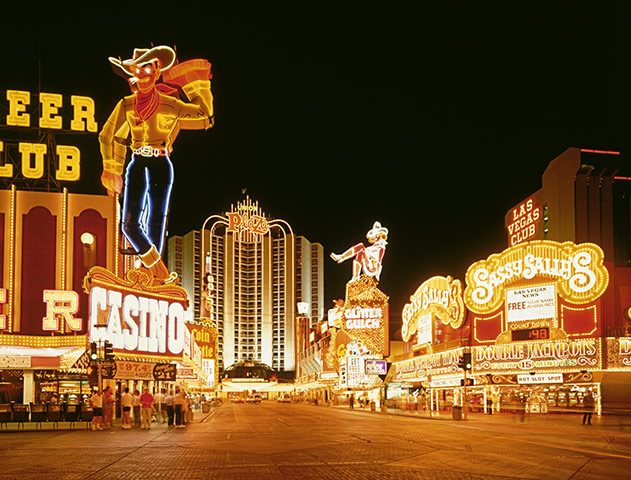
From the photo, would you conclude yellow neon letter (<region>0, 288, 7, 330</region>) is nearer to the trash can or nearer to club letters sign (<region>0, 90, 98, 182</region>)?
club letters sign (<region>0, 90, 98, 182</region>)

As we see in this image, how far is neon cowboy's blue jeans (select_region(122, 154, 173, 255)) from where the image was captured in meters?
48.2

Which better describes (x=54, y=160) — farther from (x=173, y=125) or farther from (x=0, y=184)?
(x=173, y=125)

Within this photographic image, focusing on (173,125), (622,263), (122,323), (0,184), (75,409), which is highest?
(173,125)

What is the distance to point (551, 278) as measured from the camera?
152 ft

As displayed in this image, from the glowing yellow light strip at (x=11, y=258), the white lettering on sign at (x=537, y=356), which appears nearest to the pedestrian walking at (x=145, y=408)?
the glowing yellow light strip at (x=11, y=258)

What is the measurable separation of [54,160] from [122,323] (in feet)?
37.6

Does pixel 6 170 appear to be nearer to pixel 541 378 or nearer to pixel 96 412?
pixel 96 412

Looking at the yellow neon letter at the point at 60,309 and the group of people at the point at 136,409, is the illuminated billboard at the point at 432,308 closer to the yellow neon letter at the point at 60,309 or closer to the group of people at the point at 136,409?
the group of people at the point at 136,409

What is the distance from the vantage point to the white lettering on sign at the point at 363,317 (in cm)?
7875

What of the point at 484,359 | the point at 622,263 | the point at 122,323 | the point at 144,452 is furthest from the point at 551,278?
the point at 144,452

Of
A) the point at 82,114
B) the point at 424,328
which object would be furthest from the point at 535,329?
the point at 82,114

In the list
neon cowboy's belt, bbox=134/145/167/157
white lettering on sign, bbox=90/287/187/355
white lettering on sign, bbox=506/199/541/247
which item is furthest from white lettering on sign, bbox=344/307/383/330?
white lettering on sign, bbox=90/287/187/355

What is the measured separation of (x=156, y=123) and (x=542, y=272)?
27.8 meters

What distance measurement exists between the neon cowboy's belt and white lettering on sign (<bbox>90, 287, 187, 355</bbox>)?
39.9 ft
